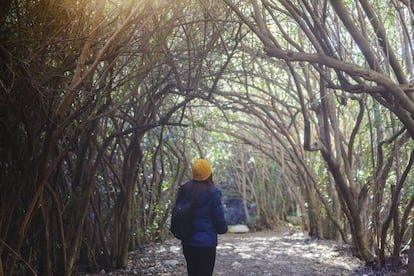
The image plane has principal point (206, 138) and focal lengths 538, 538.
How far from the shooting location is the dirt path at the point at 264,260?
6.83 metres

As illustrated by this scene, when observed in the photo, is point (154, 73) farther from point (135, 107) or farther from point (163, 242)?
point (163, 242)

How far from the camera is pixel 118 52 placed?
4.43 metres

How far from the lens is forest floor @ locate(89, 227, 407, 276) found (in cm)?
676

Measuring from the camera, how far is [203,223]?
4637 millimetres

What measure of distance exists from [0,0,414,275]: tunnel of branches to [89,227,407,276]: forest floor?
29cm

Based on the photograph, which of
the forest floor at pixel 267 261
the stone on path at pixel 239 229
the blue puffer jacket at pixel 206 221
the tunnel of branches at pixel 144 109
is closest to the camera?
the tunnel of branches at pixel 144 109

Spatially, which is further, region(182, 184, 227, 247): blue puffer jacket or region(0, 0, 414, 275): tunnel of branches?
region(182, 184, 227, 247): blue puffer jacket

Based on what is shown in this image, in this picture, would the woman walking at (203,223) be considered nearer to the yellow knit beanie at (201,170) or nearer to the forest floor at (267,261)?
the yellow knit beanie at (201,170)

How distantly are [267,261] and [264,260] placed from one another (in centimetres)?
11

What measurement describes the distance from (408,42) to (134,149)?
3526 mm

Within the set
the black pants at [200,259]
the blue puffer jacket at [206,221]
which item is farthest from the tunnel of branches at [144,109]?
the black pants at [200,259]

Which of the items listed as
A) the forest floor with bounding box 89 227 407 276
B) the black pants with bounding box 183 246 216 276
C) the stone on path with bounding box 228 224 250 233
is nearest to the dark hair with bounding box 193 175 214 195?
the black pants with bounding box 183 246 216 276

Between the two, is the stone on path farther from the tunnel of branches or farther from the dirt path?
the dirt path

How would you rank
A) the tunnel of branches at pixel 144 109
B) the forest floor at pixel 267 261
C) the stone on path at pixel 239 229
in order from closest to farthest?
1. the tunnel of branches at pixel 144 109
2. the forest floor at pixel 267 261
3. the stone on path at pixel 239 229
